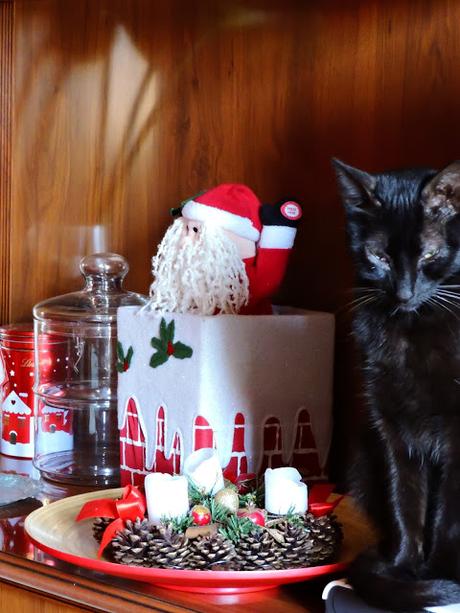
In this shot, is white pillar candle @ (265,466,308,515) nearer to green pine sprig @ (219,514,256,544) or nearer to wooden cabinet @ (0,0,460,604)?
green pine sprig @ (219,514,256,544)

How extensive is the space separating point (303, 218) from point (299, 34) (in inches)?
10.3

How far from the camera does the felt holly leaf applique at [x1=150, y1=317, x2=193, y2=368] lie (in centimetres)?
110

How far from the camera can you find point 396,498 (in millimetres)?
839

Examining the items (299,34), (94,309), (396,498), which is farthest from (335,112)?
(396,498)

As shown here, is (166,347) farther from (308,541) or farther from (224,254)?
(308,541)

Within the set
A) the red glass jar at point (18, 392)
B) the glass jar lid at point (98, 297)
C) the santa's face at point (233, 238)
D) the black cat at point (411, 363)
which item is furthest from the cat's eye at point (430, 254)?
the red glass jar at point (18, 392)

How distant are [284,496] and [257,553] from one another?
92 mm

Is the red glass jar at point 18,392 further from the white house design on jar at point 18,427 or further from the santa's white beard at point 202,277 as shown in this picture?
the santa's white beard at point 202,277

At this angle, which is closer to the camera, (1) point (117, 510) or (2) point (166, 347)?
(1) point (117, 510)

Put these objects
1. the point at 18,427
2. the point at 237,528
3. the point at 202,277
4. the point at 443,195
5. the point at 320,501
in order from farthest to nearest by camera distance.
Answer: the point at 18,427
the point at 202,277
the point at 320,501
the point at 237,528
the point at 443,195

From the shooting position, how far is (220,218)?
3.72 ft

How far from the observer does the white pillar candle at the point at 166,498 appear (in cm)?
90

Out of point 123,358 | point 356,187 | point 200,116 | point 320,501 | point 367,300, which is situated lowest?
point 320,501

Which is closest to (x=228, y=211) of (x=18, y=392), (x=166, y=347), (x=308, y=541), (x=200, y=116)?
(x=166, y=347)
